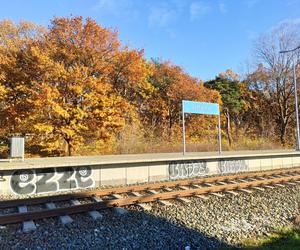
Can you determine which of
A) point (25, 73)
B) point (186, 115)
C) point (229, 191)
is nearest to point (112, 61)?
point (25, 73)

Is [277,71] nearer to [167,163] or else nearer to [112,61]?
[112,61]

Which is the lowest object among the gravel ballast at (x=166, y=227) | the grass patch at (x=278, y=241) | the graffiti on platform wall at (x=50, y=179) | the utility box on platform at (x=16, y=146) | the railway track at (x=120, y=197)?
the grass patch at (x=278, y=241)

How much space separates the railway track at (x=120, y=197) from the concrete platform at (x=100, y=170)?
1240 millimetres

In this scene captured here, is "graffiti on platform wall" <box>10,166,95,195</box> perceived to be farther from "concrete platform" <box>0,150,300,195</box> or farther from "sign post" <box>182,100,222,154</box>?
"sign post" <box>182,100,222,154</box>

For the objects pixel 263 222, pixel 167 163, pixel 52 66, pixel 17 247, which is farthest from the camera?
pixel 52 66

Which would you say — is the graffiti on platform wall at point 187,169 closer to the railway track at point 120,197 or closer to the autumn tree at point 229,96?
the railway track at point 120,197

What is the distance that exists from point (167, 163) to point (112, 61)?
40.8 ft

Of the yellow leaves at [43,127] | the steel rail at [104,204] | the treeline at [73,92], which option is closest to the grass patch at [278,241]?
the steel rail at [104,204]

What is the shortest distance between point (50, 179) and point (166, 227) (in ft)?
16.7

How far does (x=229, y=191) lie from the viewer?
959 cm

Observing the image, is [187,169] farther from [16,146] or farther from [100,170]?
[16,146]

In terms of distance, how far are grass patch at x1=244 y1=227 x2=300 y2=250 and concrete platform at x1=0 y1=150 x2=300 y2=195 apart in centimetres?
587

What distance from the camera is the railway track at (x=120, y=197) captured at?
669 centimetres

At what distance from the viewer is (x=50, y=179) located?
976 cm
